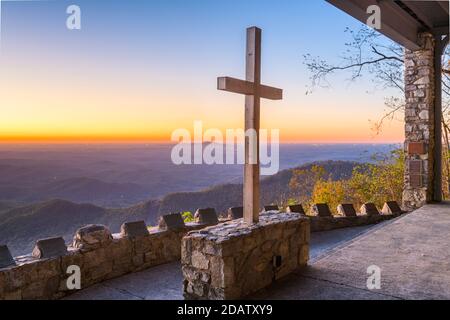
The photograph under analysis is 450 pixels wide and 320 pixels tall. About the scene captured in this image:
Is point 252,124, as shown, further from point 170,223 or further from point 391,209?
point 391,209

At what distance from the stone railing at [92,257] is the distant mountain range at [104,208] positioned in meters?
4.02

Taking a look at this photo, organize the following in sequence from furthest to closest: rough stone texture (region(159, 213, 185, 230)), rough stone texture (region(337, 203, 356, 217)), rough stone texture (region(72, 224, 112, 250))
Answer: rough stone texture (region(337, 203, 356, 217))
rough stone texture (region(159, 213, 185, 230))
rough stone texture (region(72, 224, 112, 250))

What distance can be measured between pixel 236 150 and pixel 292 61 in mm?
4743

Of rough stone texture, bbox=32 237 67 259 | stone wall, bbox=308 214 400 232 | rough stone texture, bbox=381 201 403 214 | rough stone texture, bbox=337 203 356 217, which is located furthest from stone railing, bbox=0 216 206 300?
rough stone texture, bbox=381 201 403 214

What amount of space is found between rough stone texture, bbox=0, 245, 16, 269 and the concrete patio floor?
0.66 meters

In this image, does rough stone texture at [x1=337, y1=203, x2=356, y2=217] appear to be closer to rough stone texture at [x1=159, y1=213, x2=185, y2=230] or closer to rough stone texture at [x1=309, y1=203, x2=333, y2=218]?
rough stone texture at [x1=309, y1=203, x2=333, y2=218]

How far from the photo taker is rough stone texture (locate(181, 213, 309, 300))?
2234 millimetres

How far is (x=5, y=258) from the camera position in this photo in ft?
9.29

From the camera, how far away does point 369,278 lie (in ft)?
8.81

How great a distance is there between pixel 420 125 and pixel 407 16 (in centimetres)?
181

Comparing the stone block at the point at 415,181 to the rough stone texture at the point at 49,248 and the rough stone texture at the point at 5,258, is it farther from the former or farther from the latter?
the rough stone texture at the point at 5,258

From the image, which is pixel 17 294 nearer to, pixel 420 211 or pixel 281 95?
pixel 281 95

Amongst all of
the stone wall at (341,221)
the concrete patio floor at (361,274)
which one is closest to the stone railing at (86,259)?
the concrete patio floor at (361,274)
